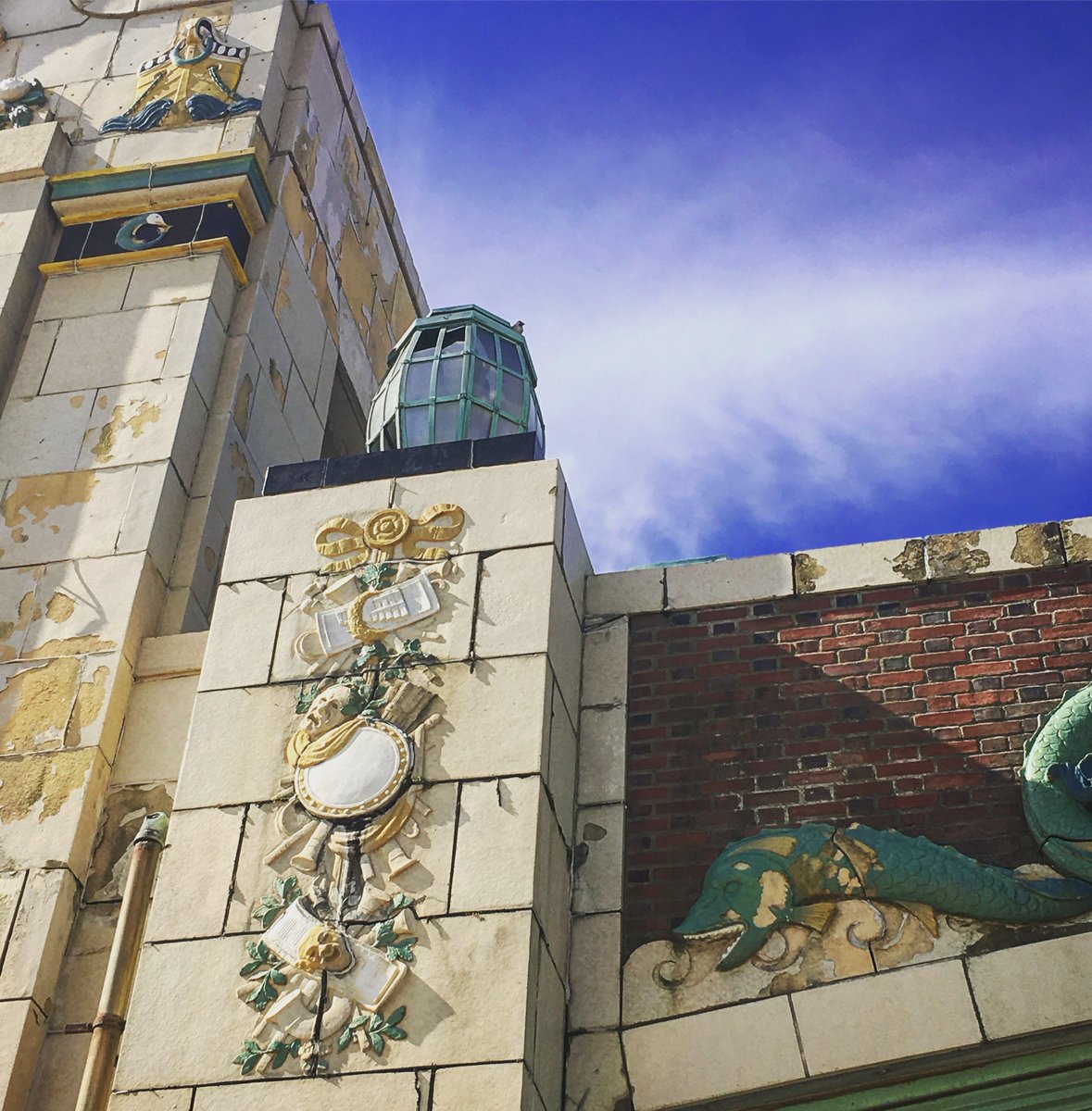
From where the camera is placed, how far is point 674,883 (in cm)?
819

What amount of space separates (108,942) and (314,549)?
2207 mm

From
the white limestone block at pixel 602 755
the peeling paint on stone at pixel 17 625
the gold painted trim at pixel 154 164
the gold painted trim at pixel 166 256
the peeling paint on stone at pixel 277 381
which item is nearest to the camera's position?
the white limestone block at pixel 602 755

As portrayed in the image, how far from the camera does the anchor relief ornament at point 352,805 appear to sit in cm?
734

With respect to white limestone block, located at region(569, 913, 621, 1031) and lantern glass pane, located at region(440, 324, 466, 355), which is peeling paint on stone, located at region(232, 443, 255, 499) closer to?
lantern glass pane, located at region(440, 324, 466, 355)

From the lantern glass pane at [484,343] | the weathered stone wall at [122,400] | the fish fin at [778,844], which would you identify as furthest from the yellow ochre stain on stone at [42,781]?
the fish fin at [778,844]

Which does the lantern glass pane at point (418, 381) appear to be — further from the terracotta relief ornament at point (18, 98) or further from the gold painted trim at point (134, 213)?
the terracotta relief ornament at point (18, 98)

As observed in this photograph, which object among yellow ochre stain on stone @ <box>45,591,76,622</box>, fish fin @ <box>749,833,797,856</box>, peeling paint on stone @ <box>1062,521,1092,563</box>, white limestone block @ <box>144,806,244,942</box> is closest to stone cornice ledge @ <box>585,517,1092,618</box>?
peeling paint on stone @ <box>1062,521,1092,563</box>

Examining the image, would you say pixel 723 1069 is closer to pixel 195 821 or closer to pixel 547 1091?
pixel 547 1091

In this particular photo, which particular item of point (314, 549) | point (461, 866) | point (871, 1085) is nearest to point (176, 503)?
point (314, 549)

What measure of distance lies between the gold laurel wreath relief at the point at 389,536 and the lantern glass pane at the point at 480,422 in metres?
0.88

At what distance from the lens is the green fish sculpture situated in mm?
7719

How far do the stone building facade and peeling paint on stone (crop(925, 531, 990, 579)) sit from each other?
2 cm

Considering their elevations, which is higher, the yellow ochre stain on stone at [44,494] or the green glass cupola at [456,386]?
the green glass cupola at [456,386]

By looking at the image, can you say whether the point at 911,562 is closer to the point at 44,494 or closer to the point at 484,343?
the point at 484,343
